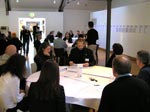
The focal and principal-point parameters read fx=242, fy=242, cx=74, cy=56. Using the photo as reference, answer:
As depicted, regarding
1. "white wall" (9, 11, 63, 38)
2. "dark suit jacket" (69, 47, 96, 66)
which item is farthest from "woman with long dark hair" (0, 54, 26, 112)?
"white wall" (9, 11, 63, 38)

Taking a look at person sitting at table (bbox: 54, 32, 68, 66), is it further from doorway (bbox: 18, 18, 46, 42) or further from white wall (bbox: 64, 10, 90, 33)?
white wall (bbox: 64, 10, 90, 33)

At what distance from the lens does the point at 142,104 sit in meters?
2.27

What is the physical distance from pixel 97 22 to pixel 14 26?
20.0 ft

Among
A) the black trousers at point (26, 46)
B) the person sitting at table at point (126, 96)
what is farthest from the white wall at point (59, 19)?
the person sitting at table at point (126, 96)

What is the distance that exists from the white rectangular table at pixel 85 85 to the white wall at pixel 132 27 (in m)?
6.87

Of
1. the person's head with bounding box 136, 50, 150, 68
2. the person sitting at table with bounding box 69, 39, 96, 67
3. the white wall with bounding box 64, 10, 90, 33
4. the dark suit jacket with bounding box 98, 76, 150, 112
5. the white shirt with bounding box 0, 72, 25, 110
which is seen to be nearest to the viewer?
the dark suit jacket with bounding box 98, 76, 150, 112

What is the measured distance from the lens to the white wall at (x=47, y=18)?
57.6 feet

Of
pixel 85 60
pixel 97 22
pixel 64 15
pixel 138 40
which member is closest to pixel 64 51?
pixel 138 40

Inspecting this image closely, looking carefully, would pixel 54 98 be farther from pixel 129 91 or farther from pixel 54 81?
pixel 129 91

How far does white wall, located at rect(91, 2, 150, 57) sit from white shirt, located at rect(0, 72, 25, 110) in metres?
8.61

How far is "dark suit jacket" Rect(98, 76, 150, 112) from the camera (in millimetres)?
2232

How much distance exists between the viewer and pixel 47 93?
2438mm

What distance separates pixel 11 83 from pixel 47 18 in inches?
618

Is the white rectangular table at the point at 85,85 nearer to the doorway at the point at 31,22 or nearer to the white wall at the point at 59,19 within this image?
the white wall at the point at 59,19
